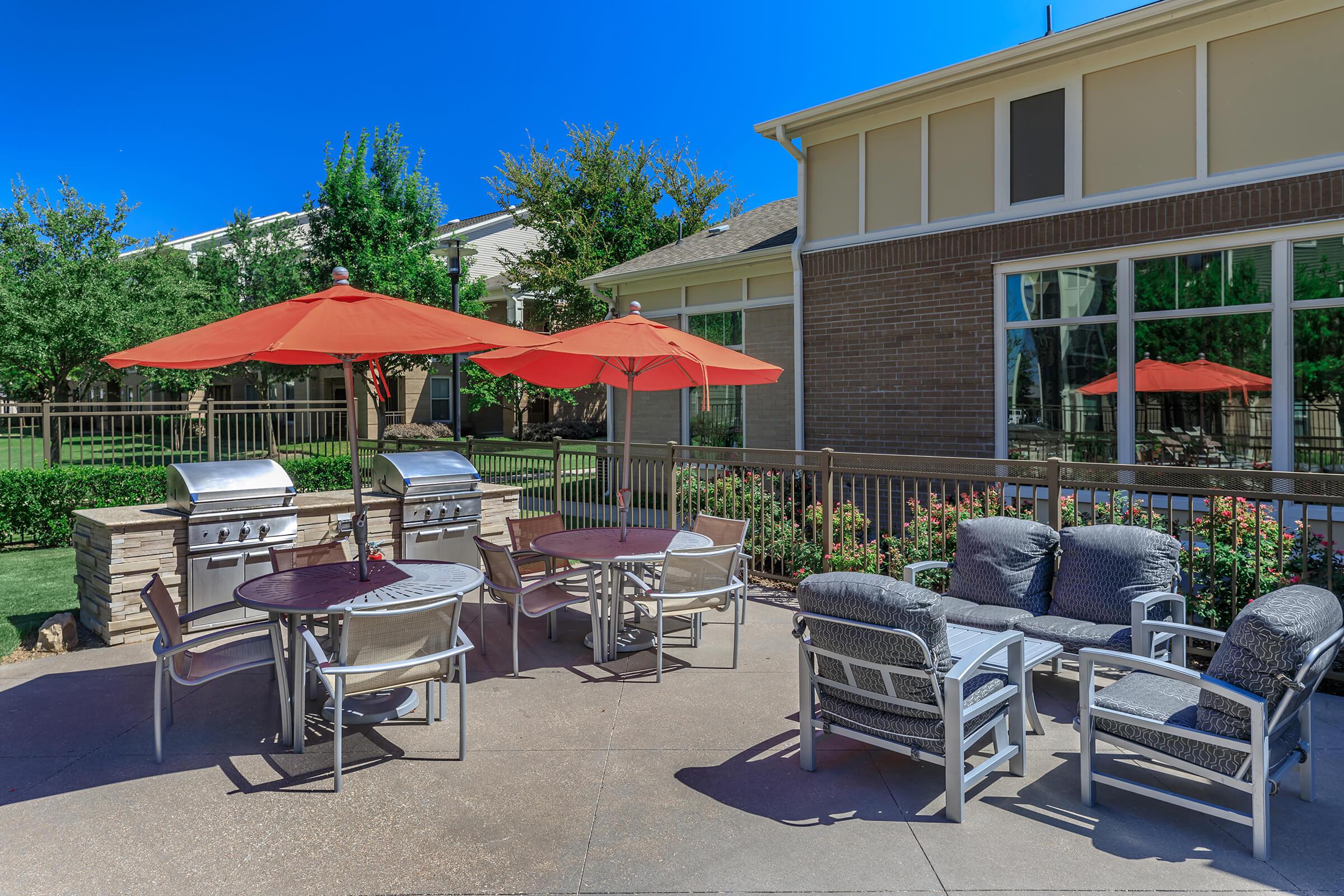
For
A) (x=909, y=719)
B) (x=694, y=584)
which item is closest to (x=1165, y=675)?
(x=909, y=719)

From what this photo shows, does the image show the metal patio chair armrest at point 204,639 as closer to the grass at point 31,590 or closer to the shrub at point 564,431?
the grass at point 31,590

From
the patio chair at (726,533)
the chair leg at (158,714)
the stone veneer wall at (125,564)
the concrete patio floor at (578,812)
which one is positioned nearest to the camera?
the concrete patio floor at (578,812)

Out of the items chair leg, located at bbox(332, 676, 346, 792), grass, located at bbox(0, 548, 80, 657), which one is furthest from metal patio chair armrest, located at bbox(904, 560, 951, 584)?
grass, located at bbox(0, 548, 80, 657)

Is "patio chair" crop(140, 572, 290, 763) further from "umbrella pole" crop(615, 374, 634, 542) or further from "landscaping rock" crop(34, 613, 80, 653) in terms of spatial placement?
"umbrella pole" crop(615, 374, 634, 542)

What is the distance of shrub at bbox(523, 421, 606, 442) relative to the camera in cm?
2614

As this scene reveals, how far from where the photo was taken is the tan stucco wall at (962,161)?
9.41 metres

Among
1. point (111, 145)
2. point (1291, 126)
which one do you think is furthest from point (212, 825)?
point (111, 145)

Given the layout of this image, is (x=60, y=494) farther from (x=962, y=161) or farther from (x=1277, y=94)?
(x=1277, y=94)

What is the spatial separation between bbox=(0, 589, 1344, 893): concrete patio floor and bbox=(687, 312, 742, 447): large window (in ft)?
25.8

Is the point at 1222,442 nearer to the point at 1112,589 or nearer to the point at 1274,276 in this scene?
the point at 1274,276

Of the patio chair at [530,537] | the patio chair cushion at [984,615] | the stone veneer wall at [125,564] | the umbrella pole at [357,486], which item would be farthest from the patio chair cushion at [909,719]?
the stone veneer wall at [125,564]

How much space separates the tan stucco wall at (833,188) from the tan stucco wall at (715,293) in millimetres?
1749

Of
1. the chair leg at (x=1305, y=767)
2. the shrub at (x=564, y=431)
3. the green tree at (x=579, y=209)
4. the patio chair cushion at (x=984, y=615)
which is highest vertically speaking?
the green tree at (x=579, y=209)

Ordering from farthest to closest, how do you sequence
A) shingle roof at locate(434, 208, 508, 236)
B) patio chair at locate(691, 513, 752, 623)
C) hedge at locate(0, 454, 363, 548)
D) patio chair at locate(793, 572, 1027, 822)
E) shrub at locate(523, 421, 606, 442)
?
1. shingle roof at locate(434, 208, 508, 236)
2. shrub at locate(523, 421, 606, 442)
3. hedge at locate(0, 454, 363, 548)
4. patio chair at locate(691, 513, 752, 623)
5. patio chair at locate(793, 572, 1027, 822)
